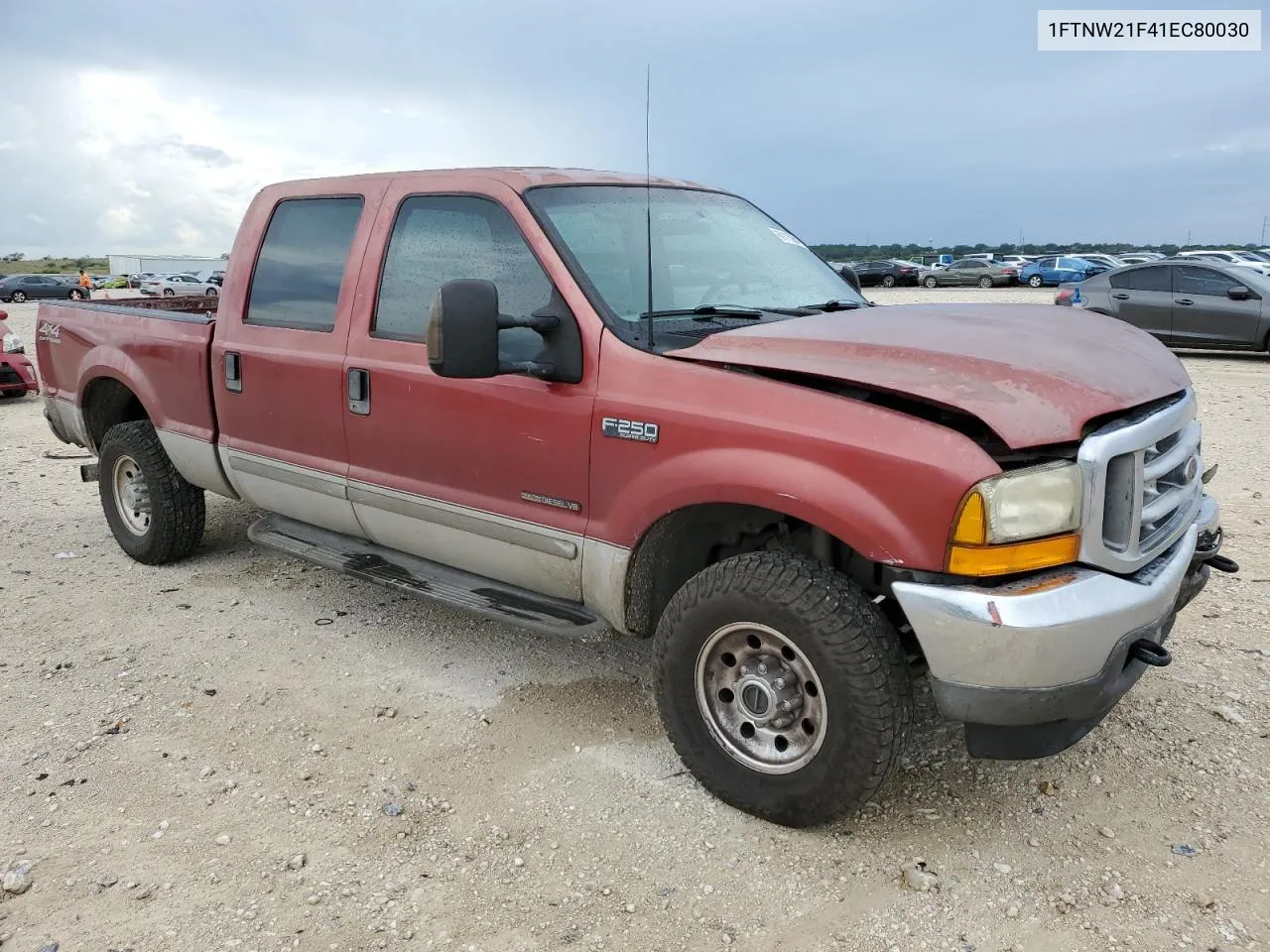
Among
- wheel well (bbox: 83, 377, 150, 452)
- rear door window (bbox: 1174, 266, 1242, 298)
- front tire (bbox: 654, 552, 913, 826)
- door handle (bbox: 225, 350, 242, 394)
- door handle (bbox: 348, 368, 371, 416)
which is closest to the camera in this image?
front tire (bbox: 654, 552, 913, 826)

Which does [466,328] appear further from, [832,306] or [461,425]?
[832,306]

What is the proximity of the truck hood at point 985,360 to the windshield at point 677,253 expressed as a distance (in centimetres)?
43

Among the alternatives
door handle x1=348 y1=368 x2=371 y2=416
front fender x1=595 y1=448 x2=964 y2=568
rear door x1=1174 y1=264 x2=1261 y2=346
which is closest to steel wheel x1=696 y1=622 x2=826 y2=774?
front fender x1=595 y1=448 x2=964 y2=568

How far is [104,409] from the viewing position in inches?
225

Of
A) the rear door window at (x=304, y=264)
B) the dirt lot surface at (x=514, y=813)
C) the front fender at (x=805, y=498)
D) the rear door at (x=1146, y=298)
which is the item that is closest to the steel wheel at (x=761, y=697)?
the dirt lot surface at (x=514, y=813)

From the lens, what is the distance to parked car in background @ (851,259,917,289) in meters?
41.2

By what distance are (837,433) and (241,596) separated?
3533 mm

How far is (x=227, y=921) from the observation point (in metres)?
2.64

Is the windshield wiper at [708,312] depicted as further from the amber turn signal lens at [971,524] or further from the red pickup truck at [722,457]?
the amber turn signal lens at [971,524]

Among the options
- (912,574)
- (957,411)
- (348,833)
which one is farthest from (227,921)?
(957,411)

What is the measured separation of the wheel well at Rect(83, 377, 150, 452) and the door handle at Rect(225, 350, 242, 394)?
1.29 metres

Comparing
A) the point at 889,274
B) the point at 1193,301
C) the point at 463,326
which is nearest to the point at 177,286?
the point at 889,274

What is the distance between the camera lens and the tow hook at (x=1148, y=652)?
2.70 metres

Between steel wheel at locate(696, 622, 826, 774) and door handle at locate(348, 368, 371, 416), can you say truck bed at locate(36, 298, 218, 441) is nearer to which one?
door handle at locate(348, 368, 371, 416)
